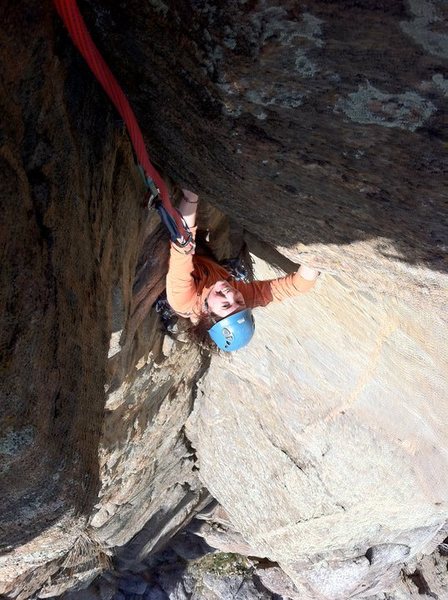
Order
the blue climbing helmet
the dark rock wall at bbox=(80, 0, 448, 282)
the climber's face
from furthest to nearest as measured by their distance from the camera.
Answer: the blue climbing helmet, the climber's face, the dark rock wall at bbox=(80, 0, 448, 282)

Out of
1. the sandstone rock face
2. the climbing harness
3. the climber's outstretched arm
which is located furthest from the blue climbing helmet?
the climbing harness

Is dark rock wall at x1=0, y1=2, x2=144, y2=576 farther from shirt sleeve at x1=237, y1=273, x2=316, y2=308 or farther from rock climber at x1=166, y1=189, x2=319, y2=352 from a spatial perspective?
shirt sleeve at x1=237, y1=273, x2=316, y2=308

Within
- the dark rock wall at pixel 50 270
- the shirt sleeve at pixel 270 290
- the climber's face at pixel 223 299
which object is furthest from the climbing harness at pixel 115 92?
the shirt sleeve at pixel 270 290

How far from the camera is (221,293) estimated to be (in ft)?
12.4

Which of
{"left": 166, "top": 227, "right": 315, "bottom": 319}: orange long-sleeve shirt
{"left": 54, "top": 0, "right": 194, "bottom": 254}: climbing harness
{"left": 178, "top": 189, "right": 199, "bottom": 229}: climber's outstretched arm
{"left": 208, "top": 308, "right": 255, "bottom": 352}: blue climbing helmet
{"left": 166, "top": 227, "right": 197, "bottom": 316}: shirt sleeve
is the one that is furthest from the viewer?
{"left": 208, "top": 308, "right": 255, "bottom": 352}: blue climbing helmet

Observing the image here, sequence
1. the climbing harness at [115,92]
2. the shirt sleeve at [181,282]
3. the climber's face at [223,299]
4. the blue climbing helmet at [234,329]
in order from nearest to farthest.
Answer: the climbing harness at [115,92] → the shirt sleeve at [181,282] → the climber's face at [223,299] → the blue climbing helmet at [234,329]

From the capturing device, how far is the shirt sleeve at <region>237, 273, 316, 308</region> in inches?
149

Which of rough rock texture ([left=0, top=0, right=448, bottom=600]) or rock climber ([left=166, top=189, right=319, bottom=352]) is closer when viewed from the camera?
rough rock texture ([left=0, top=0, right=448, bottom=600])

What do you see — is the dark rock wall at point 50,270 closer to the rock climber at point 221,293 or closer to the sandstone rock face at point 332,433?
the rock climber at point 221,293

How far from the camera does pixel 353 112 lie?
5.22 ft

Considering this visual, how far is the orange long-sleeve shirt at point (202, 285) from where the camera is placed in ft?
11.6

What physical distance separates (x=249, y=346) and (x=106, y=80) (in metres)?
3.36

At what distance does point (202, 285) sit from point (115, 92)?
209 centimetres

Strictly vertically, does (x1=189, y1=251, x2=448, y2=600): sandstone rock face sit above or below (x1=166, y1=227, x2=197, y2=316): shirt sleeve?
below
